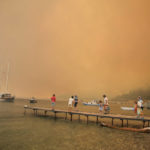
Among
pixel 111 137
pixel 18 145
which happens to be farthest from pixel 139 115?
pixel 18 145

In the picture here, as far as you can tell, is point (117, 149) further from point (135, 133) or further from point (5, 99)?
point (5, 99)

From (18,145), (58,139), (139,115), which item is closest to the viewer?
(18,145)

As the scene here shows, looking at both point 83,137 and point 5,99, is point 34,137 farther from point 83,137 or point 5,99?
point 5,99

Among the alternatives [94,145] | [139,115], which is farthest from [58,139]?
Result: [139,115]

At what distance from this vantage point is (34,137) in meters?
19.2

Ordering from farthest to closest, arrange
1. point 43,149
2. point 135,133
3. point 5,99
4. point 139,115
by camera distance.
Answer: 1. point 5,99
2. point 139,115
3. point 135,133
4. point 43,149

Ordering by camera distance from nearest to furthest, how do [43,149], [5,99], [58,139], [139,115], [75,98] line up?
1. [43,149]
2. [58,139]
3. [139,115]
4. [75,98]
5. [5,99]

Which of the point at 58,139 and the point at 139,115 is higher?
the point at 139,115

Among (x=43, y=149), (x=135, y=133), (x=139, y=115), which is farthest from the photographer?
(x=139, y=115)

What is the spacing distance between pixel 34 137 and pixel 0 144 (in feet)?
13.4

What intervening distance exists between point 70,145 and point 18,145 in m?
5.53

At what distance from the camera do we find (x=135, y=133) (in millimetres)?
21312

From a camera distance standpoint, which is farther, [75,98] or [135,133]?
[75,98]

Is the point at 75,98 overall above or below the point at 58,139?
above
